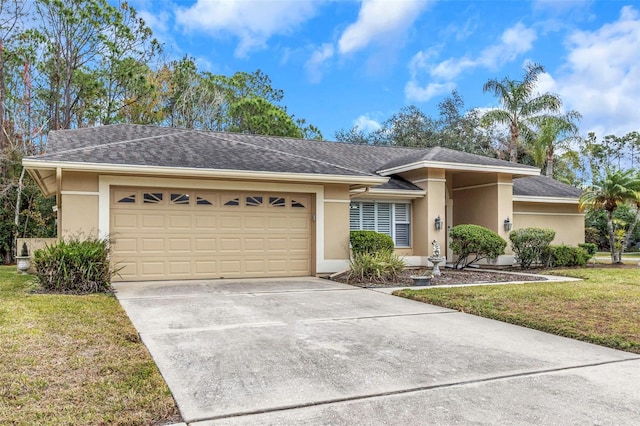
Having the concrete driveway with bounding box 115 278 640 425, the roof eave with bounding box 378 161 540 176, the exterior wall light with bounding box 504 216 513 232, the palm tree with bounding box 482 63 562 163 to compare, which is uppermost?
the palm tree with bounding box 482 63 562 163

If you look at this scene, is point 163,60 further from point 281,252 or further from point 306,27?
point 281,252

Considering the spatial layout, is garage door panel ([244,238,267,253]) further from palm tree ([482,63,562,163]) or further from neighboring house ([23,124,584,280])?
palm tree ([482,63,562,163])

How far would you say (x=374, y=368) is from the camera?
467 centimetres

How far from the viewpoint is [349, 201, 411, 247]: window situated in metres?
14.8

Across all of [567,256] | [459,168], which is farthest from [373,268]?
[567,256]

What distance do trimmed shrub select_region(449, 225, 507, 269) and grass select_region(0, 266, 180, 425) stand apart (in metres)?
9.83

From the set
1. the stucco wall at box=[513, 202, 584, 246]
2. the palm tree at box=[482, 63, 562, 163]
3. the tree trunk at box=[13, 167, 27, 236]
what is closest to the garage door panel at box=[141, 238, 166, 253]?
the tree trunk at box=[13, 167, 27, 236]

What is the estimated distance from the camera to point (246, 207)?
12.1 meters

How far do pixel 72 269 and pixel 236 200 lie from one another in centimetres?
412

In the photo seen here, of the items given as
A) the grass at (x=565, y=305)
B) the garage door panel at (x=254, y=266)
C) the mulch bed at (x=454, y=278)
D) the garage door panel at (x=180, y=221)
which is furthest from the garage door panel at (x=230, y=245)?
the grass at (x=565, y=305)

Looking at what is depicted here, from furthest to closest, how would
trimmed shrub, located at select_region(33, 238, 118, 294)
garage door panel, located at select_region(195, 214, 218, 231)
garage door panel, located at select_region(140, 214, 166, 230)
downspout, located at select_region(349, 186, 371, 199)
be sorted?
downspout, located at select_region(349, 186, 371, 199) < garage door panel, located at select_region(195, 214, 218, 231) < garage door panel, located at select_region(140, 214, 166, 230) < trimmed shrub, located at select_region(33, 238, 118, 294)

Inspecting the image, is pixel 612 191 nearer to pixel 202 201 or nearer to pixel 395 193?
pixel 395 193

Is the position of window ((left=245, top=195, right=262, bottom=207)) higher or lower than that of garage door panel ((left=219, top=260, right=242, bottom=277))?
higher

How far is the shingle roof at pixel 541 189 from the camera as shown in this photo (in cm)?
1723
